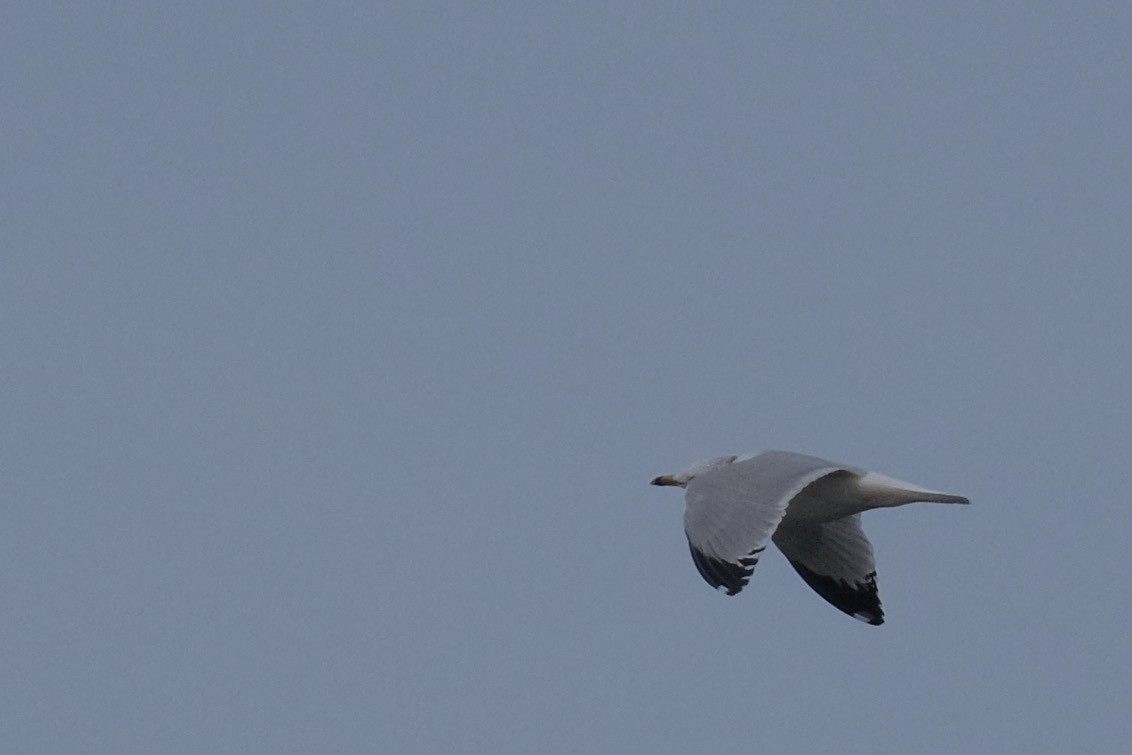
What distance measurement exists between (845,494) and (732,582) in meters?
2.07

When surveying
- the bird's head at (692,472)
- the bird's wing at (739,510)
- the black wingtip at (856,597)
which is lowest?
the black wingtip at (856,597)

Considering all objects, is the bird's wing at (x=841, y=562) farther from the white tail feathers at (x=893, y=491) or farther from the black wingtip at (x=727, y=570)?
the black wingtip at (x=727, y=570)

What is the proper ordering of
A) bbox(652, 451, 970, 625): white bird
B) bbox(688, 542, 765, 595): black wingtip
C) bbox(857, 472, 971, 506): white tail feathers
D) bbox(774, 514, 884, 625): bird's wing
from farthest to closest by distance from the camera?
bbox(774, 514, 884, 625): bird's wing → bbox(857, 472, 971, 506): white tail feathers → bbox(652, 451, 970, 625): white bird → bbox(688, 542, 765, 595): black wingtip

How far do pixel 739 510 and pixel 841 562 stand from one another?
2.80 metres

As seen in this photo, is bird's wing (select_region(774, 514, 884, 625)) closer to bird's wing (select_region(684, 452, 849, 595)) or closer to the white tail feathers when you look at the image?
the white tail feathers

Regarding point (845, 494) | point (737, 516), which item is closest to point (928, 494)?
point (845, 494)

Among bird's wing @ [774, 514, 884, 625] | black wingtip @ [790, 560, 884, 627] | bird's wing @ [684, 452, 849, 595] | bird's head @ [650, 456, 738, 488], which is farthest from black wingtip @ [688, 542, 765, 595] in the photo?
black wingtip @ [790, 560, 884, 627]

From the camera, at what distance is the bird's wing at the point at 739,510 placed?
9.47 m

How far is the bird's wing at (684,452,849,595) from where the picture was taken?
373 inches

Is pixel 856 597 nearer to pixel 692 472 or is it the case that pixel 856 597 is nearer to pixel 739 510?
pixel 692 472

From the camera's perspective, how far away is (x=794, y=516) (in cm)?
1168

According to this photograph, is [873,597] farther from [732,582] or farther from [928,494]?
[732,582]

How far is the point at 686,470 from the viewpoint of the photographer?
12.0m

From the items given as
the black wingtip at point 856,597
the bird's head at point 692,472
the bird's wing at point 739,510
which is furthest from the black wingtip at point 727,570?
the black wingtip at point 856,597
